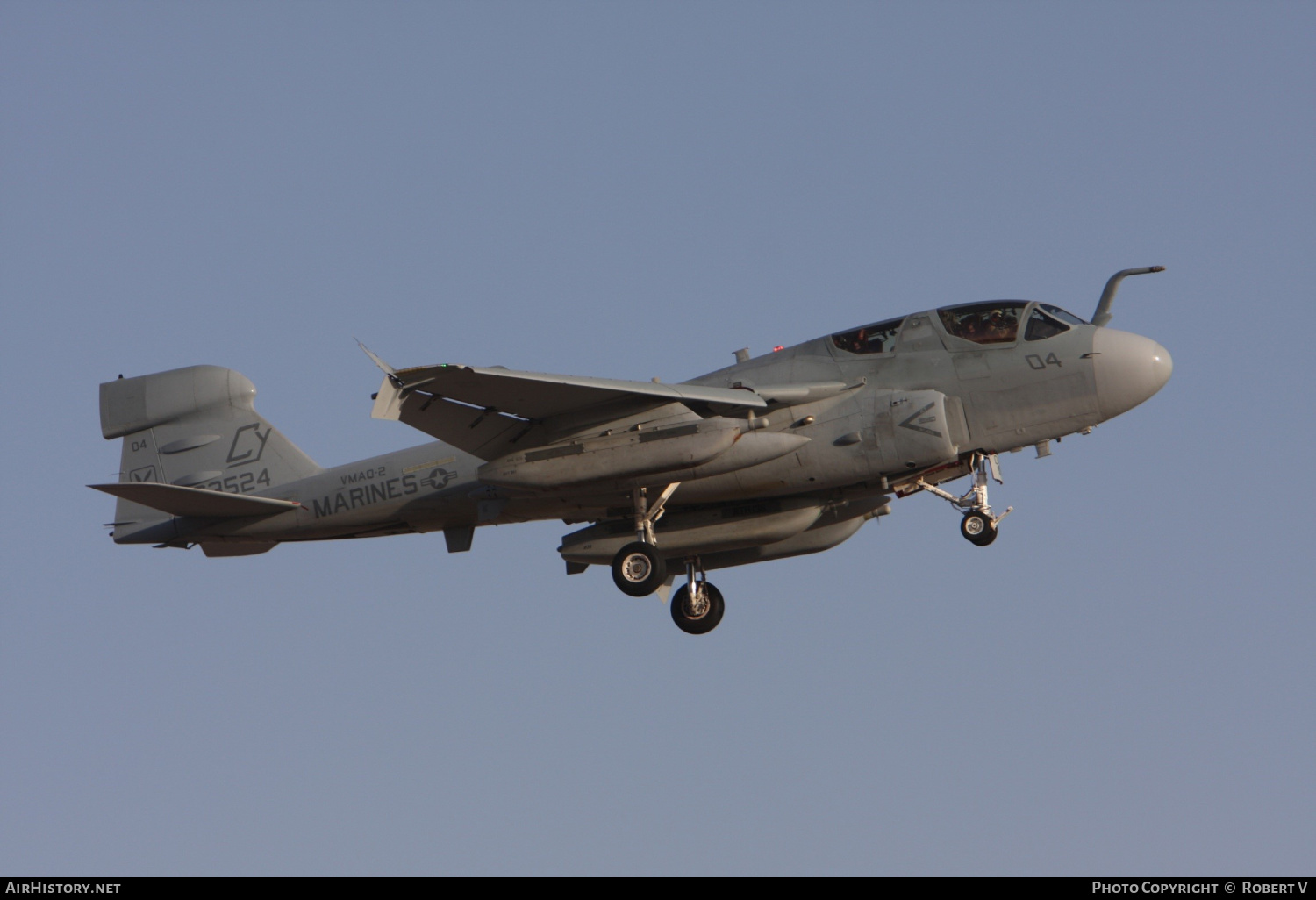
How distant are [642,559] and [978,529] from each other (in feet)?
15.2

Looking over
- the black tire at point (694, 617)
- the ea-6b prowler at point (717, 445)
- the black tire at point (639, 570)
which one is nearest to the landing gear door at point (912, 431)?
the ea-6b prowler at point (717, 445)

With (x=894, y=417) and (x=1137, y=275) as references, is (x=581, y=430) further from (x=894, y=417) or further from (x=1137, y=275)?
A: (x=1137, y=275)

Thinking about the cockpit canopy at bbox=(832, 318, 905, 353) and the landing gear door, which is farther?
the cockpit canopy at bbox=(832, 318, 905, 353)

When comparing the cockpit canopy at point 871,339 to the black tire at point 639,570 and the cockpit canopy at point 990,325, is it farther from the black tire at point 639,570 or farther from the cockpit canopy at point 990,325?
the black tire at point 639,570

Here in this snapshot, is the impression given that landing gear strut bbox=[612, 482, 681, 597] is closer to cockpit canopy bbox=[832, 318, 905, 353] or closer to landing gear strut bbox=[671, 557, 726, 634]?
landing gear strut bbox=[671, 557, 726, 634]

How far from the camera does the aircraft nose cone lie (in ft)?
65.3

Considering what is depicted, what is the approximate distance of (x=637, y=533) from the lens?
20875mm

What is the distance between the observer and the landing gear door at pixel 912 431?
19.4 meters

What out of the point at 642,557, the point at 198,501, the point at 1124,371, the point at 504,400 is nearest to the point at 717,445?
the point at 642,557

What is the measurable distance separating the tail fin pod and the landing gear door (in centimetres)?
897

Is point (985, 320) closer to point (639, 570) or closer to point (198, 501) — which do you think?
point (639, 570)

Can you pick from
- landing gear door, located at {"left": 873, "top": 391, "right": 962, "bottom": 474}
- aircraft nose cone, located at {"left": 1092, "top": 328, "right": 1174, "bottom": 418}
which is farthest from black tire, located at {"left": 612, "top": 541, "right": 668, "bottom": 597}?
aircraft nose cone, located at {"left": 1092, "top": 328, "right": 1174, "bottom": 418}

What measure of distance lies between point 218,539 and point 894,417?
10533 mm
